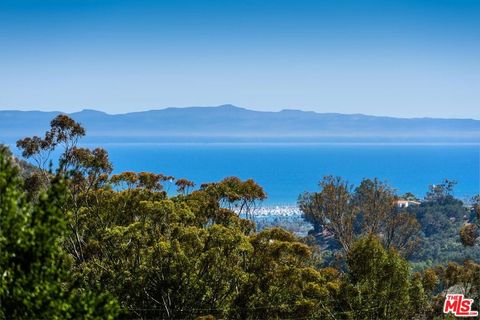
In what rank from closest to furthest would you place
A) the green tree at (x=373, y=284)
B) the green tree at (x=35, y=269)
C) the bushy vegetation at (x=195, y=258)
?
the green tree at (x=35, y=269) → the bushy vegetation at (x=195, y=258) → the green tree at (x=373, y=284)

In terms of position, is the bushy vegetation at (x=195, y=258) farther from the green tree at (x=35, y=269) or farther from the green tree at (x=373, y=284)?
the green tree at (x=35, y=269)

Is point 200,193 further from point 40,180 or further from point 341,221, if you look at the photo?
point 341,221

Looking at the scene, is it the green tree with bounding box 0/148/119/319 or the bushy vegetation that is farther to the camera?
the bushy vegetation

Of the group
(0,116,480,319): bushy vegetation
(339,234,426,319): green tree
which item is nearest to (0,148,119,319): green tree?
(0,116,480,319): bushy vegetation

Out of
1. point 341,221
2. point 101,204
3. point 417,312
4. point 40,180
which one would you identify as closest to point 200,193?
point 101,204

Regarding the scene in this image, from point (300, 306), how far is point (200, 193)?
533 cm

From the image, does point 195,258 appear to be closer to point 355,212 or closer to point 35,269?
point 35,269

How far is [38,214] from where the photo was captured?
961cm

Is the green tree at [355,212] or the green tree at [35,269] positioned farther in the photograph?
the green tree at [355,212]

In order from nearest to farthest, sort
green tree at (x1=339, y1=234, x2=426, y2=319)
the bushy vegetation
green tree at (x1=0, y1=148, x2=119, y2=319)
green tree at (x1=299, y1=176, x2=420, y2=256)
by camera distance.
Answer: green tree at (x1=0, y1=148, x2=119, y2=319), the bushy vegetation, green tree at (x1=339, y1=234, x2=426, y2=319), green tree at (x1=299, y1=176, x2=420, y2=256)

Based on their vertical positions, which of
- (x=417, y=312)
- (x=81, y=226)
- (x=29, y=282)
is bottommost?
(x=417, y=312)

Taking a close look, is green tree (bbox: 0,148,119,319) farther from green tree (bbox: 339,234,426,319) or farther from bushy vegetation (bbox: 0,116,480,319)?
green tree (bbox: 339,234,426,319)

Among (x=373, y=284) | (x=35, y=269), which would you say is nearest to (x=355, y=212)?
(x=373, y=284)

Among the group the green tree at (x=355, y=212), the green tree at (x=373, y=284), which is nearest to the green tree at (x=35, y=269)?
the green tree at (x=373, y=284)
